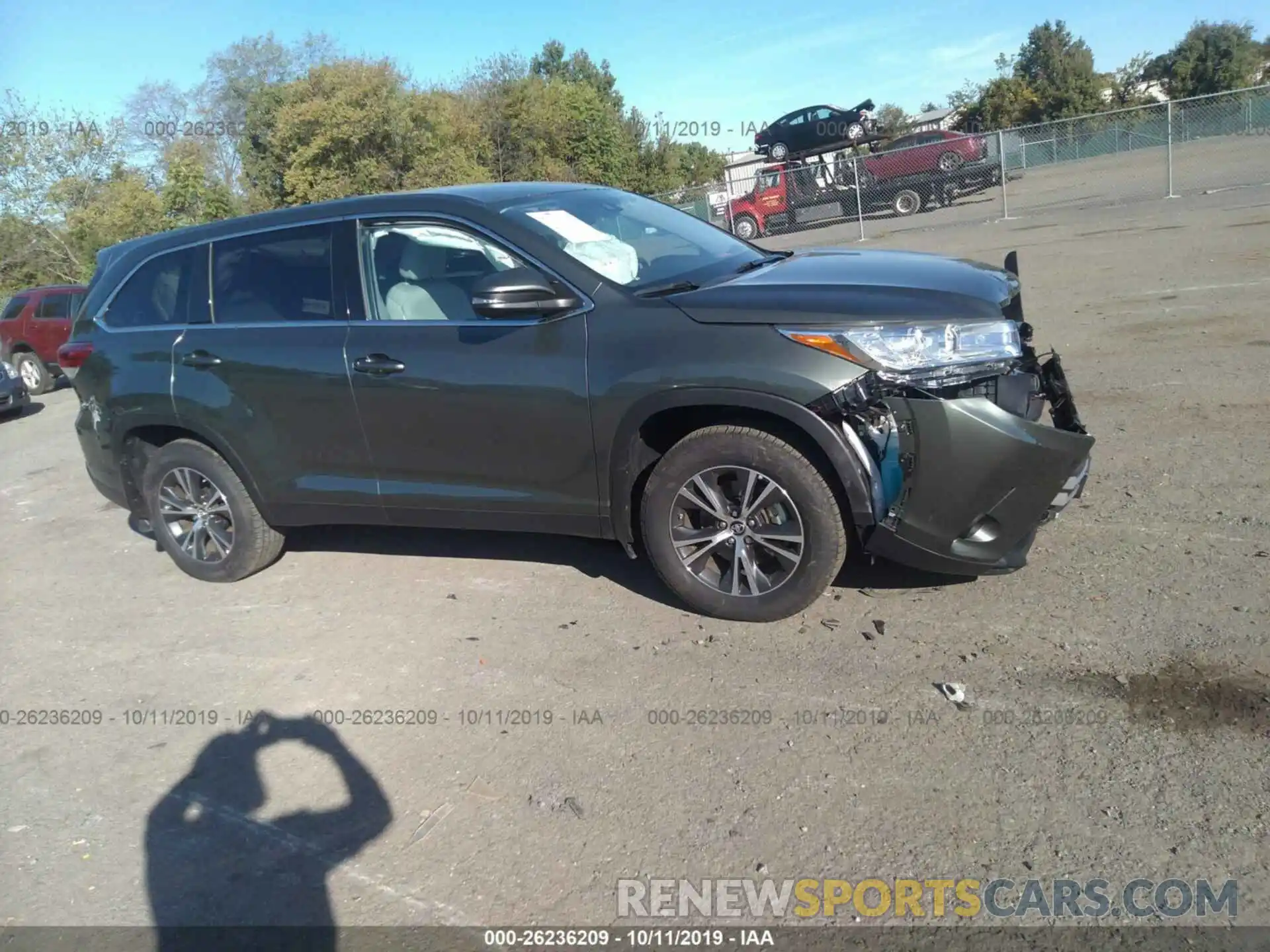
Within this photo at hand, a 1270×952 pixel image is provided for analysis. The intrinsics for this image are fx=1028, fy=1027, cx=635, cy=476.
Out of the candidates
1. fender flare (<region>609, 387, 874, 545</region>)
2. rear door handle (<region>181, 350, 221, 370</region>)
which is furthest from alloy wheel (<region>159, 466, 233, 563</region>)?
fender flare (<region>609, 387, 874, 545</region>)

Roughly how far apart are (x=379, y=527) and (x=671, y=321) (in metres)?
3.13

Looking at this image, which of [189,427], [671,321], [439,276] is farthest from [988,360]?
[189,427]

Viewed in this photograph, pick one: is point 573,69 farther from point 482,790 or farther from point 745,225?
point 482,790

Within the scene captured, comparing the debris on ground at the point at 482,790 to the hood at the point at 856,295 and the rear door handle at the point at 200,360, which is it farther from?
the rear door handle at the point at 200,360

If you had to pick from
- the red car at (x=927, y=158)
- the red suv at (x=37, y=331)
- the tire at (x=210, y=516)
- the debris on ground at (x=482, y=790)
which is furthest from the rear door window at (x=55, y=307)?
the red car at (x=927, y=158)

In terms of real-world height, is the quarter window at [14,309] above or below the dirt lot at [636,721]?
above

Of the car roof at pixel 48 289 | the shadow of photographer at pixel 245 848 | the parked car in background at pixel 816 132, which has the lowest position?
the shadow of photographer at pixel 245 848

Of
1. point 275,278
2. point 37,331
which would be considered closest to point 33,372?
point 37,331

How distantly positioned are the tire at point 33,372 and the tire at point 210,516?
12.1 metres

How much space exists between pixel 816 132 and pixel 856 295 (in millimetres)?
27998

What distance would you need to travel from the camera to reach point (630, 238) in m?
4.93

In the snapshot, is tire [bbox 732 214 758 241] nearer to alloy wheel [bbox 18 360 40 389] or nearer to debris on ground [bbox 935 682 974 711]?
alloy wheel [bbox 18 360 40 389]

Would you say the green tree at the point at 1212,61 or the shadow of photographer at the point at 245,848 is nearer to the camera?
the shadow of photographer at the point at 245,848

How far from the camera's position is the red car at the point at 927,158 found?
975 inches
